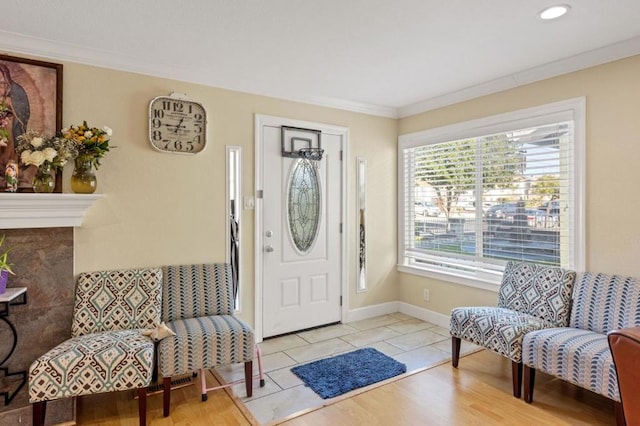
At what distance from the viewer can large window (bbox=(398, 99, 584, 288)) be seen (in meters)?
3.03

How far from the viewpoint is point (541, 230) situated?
3.21 m

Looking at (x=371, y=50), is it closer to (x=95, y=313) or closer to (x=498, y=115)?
(x=498, y=115)

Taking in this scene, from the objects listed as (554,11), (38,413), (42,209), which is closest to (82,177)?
(42,209)

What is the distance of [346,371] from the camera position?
2951mm

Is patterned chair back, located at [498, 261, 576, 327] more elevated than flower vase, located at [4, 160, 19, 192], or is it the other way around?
flower vase, located at [4, 160, 19, 192]

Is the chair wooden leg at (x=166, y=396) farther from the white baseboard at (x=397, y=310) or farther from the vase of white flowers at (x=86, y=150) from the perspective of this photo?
the white baseboard at (x=397, y=310)

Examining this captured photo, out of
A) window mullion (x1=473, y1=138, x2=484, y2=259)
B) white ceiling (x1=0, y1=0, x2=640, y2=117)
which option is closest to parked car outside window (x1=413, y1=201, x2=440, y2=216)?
window mullion (x1=473, y1=138, x2=484, y2=259)

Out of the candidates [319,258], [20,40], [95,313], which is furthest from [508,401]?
[20,40]

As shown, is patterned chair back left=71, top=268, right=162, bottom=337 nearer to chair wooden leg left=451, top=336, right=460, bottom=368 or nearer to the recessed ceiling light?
chair wooden leg left=451, top=336, right=460, bottom=368

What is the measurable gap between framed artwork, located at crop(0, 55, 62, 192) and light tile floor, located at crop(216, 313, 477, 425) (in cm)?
207

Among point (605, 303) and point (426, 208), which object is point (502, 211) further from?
point (605, 303)

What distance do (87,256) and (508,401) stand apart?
10.4 ft

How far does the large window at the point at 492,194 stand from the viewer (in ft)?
9.95

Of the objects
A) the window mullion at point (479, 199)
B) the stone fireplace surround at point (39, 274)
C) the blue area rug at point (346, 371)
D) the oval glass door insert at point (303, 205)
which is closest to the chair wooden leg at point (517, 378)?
the blue area rug at point (346, 371)
